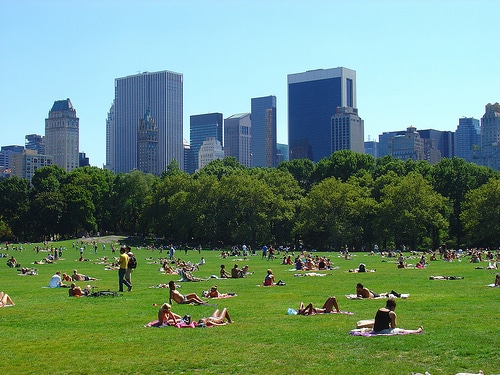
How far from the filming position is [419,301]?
2427cm

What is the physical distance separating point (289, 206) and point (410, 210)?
19.8 meters

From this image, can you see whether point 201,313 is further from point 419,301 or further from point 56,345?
point 419,301

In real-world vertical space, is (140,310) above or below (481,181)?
below

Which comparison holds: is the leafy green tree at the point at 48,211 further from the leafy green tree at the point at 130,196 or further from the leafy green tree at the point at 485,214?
the leafy green tree at the point at 485,214

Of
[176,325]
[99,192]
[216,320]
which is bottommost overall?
[176,325]

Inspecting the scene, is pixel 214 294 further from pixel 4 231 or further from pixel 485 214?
pixel 4 231

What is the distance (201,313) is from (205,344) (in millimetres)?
5638

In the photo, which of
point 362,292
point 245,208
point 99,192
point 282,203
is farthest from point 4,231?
point 362,292

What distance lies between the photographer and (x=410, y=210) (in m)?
83.9

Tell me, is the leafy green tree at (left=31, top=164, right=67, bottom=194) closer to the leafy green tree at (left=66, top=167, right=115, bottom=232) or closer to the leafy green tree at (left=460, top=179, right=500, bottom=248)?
the leafy green tree at (left=66, top=167, right=115, bottom=232)

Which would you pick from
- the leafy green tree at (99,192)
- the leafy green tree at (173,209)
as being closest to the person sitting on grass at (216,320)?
the leafy green tree at (173,209)

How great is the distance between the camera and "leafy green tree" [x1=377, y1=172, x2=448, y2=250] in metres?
83.3

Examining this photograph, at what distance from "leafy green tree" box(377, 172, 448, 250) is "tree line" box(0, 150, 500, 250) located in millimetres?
128

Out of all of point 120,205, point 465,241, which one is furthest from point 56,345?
point 120,205
